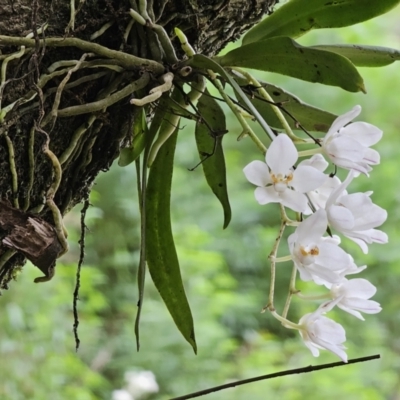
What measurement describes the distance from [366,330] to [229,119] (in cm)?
114

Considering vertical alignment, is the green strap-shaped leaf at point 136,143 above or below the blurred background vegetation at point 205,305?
above

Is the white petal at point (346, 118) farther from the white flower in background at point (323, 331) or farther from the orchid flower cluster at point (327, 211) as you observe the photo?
the white flower in background at point (323, 331)

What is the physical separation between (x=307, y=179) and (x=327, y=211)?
31 millimetres

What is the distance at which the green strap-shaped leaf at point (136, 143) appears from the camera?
0.56 metres

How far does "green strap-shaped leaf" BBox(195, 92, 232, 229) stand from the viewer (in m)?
0.56

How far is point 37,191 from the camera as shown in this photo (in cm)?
51

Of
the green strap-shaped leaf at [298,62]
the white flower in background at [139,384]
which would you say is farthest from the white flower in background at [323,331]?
the white flower in background at [139,384]

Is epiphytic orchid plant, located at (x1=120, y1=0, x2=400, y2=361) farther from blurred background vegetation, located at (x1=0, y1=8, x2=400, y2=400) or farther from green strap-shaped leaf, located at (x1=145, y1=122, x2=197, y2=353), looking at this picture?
blurred background vegetation, located at (x1=0, y1=8, x2=400, y2=400)

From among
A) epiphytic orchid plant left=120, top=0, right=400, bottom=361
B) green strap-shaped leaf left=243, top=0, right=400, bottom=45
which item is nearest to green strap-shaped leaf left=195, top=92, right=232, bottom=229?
epiphytic orchid plant left=120, top=0, right=400, bottom=361

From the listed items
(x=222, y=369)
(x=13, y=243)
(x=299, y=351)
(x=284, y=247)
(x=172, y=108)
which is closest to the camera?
(x=13, y=243)

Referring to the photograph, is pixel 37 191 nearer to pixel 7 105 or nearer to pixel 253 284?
pixel 7 105

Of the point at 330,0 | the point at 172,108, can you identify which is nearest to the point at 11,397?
the point at 172,108

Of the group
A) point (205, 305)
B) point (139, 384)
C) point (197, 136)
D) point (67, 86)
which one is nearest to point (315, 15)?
point (197, 136)

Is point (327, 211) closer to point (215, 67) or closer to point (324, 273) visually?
point (324, 273)
